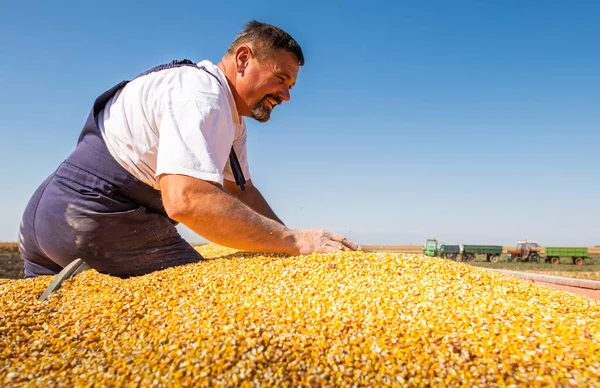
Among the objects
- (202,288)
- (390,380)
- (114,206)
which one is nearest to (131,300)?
(202,288)

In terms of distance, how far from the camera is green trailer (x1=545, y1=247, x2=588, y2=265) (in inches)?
898

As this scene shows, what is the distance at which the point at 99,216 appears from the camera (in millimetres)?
2326

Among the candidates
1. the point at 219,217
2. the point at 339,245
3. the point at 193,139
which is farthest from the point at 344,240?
the point at 193,139

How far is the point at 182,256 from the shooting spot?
2.71 m

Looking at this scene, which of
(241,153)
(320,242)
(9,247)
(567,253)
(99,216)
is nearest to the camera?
(99,216)

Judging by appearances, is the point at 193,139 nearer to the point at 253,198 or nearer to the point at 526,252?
→ the point at 253,198

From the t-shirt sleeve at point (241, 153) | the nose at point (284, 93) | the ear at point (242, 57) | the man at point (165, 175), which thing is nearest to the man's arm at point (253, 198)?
the t-shirt sleeve at point (241, 153)

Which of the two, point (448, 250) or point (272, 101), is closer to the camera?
point (272, 101)

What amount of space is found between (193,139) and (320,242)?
3.31ft

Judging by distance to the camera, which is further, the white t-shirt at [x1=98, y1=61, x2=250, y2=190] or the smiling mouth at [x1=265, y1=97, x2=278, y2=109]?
the smiling mouth at [x1=265, y1=97, x2=278, y2=109]

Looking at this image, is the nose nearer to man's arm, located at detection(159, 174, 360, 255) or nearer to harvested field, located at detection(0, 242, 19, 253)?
man's arm, located at detection(159, 174, 360, 255)

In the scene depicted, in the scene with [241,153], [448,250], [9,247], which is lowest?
[9,247]

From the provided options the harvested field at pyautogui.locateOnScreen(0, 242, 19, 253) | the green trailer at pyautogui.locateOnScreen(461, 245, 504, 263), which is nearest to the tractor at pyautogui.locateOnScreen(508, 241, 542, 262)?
the green trailer at pyautogui.locateOnScreen(461, 245, 504, 263)

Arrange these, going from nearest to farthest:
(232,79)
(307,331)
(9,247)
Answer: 1. (307,331)
2. (232,79)
3. (9,247)
